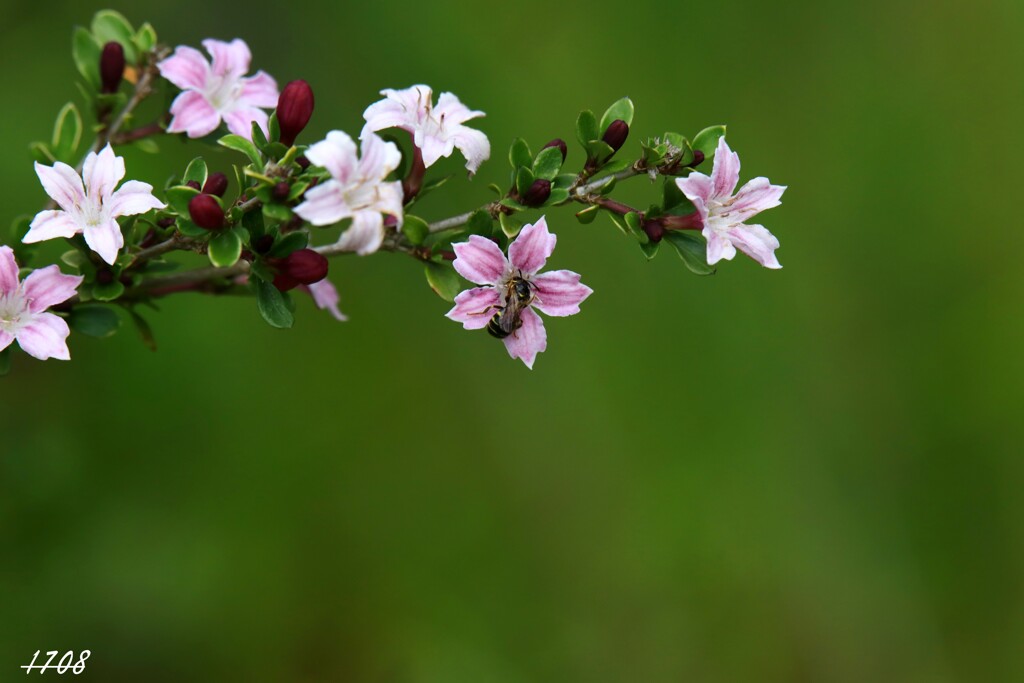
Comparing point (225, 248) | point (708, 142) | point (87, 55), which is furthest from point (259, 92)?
point (708, 142)

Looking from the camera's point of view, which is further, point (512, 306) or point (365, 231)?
point (512, 306)

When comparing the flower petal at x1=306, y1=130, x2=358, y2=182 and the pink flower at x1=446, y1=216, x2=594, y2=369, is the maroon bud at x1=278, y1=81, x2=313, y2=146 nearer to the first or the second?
the flower petal at x1=306, y1=130, x2=358, y2=182

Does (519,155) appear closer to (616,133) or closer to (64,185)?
(616,133)

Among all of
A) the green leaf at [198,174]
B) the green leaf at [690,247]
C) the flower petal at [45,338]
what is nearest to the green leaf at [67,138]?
the green leaf at [198,174]

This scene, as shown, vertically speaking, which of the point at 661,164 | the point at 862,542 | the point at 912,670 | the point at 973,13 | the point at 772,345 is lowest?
the point at 912,670

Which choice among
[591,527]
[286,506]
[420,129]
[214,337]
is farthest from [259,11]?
[420,129]

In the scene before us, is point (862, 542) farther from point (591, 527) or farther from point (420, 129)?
point (420, 129)
